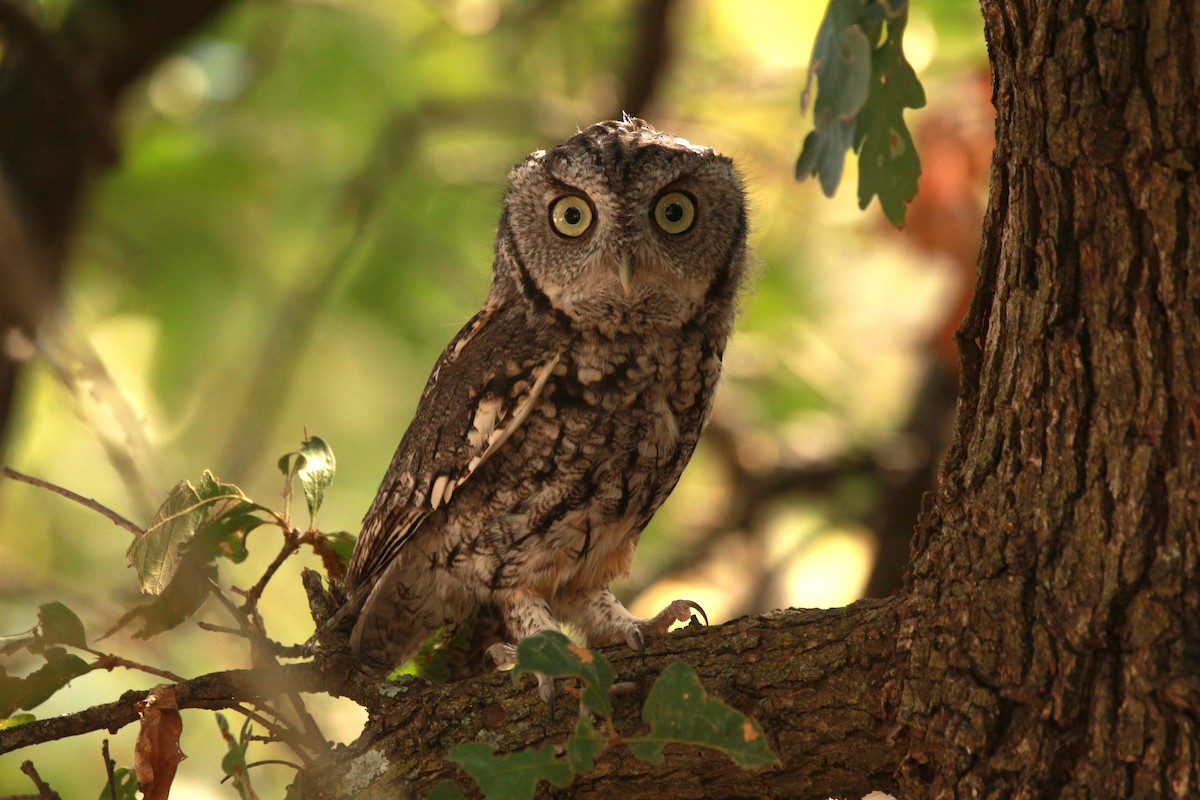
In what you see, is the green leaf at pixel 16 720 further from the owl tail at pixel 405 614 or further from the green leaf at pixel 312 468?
the owl tail at pixel 405 614

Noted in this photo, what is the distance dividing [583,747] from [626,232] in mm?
1496

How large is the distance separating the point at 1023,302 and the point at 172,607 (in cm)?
173

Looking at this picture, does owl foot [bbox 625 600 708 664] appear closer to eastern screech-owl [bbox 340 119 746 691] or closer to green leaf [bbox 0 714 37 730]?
eastern screech-owl [bbox 340 119 746 691]

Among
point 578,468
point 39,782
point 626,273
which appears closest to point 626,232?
point 626,273

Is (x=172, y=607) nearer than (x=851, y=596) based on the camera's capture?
Yes

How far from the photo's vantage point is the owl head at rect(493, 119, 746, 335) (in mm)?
2873

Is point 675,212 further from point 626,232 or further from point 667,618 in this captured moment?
point 667,618

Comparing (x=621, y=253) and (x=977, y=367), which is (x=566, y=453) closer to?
(x=621, y=253)

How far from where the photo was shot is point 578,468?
278cm

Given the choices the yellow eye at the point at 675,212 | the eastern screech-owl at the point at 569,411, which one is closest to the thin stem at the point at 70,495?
the eastern screech-owl at the point at 569,411

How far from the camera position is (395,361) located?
5.34m

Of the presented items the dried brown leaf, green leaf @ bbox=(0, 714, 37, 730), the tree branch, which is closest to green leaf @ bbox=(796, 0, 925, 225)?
the tree branch

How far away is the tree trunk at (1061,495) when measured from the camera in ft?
5.58

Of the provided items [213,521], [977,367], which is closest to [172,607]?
[213,521]
